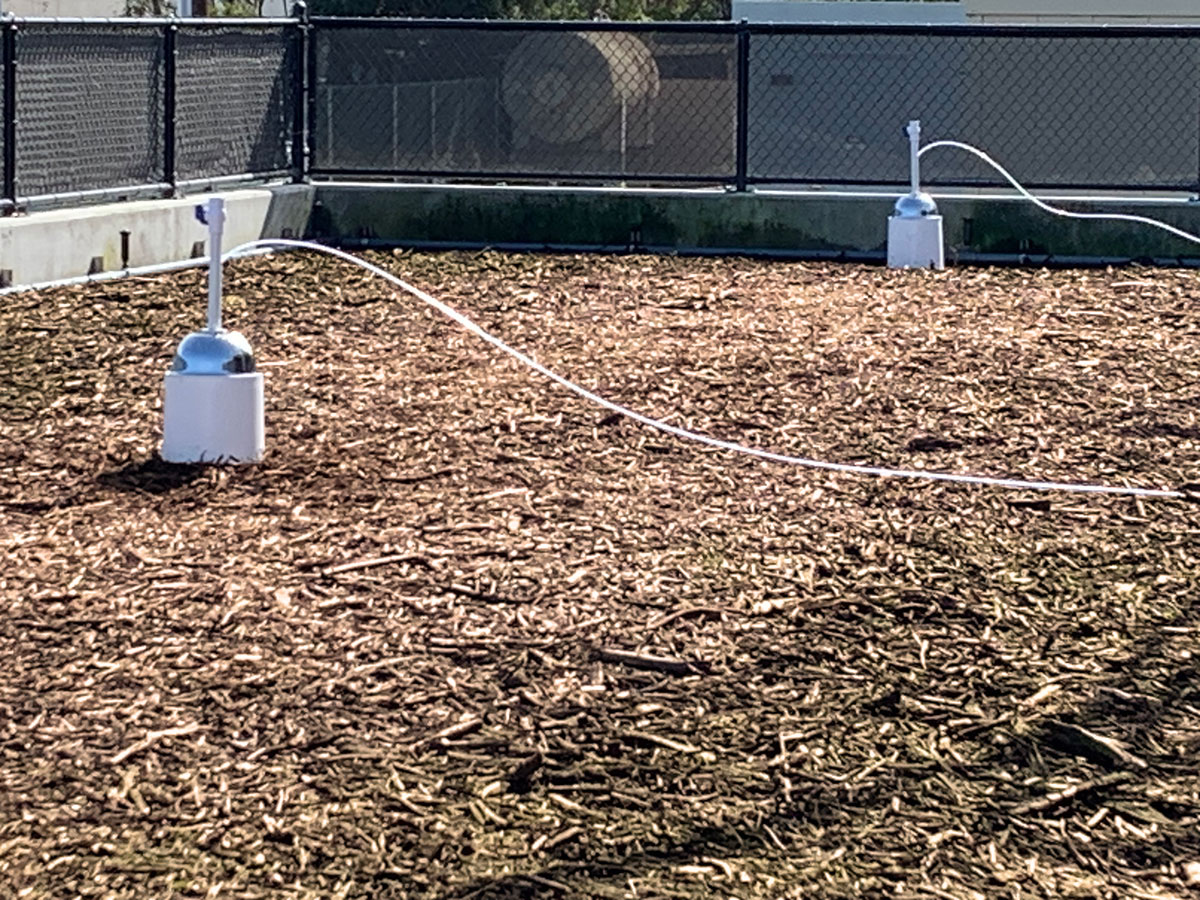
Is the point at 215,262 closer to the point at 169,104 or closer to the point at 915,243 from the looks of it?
the point at 169,104

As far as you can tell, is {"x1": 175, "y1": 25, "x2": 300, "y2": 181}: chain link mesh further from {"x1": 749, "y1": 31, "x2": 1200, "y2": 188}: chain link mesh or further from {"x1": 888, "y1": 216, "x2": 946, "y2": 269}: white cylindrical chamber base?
{"x1": 888, "y1": 216, "x2": 946, "y2": 269}: white cylindrical chamber base

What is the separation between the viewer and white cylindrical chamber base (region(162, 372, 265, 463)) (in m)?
6.51

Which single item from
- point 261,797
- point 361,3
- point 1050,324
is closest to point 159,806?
point 261,797

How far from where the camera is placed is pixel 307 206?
14031mm

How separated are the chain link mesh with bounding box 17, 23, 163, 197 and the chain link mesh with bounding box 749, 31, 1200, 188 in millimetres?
4143

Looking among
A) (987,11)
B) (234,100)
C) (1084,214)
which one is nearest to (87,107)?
(234,100)

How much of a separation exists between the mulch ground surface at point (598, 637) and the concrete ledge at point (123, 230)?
6.71ft

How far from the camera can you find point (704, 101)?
46.4ft

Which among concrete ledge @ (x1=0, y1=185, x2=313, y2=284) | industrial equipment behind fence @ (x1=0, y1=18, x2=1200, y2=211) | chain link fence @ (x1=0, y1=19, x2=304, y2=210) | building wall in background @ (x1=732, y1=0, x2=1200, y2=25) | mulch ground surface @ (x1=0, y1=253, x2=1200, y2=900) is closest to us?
mulch ground surface @ (x1=0, y1=253, x2=1200, y2=900)

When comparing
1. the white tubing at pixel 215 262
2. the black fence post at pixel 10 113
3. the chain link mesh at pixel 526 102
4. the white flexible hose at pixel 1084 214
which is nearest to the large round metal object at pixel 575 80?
the chain link mesh at pixel 526 102

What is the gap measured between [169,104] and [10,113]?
1.83 meters

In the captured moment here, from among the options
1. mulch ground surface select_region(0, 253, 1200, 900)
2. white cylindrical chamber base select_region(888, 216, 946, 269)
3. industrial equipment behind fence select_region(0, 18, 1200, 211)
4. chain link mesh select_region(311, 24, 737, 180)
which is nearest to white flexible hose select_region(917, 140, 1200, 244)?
industrial equipment behind fence select_region(0, 18, 1200, 211)

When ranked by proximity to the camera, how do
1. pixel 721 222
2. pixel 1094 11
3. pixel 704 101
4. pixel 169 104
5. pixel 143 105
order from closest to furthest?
1. pixel 143 105
2. pixel 169 104
3. pixel 721 222
4. pixel 704 101
5. pixel 1094 11

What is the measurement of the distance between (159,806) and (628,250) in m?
10.1
